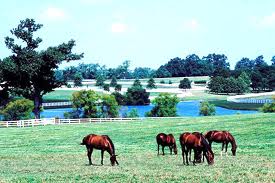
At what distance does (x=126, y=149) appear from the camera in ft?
119

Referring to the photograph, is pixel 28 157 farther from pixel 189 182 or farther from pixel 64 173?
pixel 189 182

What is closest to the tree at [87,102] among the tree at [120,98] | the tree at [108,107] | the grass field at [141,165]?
the tree at [108,107]

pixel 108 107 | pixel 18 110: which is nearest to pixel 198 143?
pixel 18 110

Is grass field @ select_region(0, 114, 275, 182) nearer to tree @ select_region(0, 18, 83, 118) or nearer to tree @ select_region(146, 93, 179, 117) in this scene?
tree @ select_region(0, 18, 83, 118)

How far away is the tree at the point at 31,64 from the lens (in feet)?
267

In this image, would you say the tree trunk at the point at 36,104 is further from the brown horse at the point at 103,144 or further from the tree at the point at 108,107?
the brown horse at the point at 103,144

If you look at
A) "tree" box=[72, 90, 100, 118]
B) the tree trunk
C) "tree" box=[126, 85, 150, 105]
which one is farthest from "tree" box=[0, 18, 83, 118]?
"tree" box=[126, 85, 150, 105]

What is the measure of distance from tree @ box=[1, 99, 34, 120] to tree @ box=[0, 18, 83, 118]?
1503 cm

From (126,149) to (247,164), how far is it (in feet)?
40.1

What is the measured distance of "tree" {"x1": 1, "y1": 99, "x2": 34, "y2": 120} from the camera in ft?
330

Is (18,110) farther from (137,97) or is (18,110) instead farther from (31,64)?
(137,97)

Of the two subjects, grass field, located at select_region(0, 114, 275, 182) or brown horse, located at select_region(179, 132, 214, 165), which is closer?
grass field, located at select_region(0, 114, 275, 182)

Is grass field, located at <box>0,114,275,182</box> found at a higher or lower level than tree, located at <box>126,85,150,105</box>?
lower

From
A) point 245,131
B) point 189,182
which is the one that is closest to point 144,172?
point 189,182
